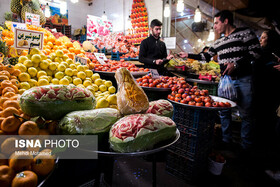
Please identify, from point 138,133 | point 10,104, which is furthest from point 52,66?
point 138,133

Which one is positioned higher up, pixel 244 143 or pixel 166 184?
pixel 244 143

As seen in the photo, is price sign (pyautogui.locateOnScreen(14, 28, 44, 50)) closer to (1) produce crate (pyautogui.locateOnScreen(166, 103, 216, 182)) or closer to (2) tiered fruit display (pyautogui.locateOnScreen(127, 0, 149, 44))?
(1) produce crate (pyautogui.locateOnScreen(166, 103, 216, 182))

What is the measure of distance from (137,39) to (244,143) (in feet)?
17.8

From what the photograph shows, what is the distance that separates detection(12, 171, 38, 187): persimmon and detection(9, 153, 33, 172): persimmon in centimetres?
4

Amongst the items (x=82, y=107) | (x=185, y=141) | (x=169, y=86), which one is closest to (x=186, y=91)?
(x=169, y=86)

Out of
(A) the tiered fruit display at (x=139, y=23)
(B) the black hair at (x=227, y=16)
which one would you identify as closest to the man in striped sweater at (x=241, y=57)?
(B) the black hair at (x=227, y=16)

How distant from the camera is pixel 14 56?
85.1 inches

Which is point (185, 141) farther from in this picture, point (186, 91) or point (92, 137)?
point (92, 137)

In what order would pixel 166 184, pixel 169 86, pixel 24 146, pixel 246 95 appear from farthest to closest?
1. pixel 246 95
2. pixel 169 86
3. pixel 166 184
4. pixel 24 146

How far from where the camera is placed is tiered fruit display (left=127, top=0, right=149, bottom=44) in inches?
267

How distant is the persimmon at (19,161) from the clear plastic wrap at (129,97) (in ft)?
1.75

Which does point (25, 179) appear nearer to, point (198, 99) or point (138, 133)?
point (138, 133)

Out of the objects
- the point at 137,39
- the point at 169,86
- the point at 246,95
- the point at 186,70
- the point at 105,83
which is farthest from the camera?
the point at 137,39

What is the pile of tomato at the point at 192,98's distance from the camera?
1968mm
